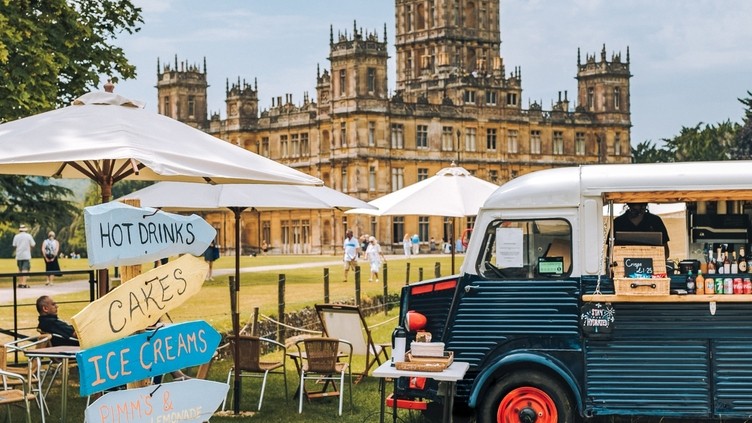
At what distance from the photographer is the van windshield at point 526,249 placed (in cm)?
1022

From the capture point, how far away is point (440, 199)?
19.4 m

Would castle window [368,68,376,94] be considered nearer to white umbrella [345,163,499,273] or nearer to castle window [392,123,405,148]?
castle window [392,123,405,148]

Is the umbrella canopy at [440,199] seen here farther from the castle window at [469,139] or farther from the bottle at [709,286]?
the castle window at [469,139]

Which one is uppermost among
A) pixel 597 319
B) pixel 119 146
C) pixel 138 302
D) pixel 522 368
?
pixel 119 146

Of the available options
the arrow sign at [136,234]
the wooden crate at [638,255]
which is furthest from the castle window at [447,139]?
the arrow sign at [136,234]

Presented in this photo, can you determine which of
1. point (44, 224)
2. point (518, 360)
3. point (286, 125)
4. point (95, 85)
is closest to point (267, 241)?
point (286, 125)

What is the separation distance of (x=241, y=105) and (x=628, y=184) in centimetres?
8095

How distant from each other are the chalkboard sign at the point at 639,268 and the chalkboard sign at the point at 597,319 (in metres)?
0.32

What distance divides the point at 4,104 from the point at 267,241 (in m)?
65.9

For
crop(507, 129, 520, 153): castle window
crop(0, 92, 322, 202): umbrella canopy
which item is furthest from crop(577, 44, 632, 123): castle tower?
crop(0, 92, 322, 202): umbrella canopy

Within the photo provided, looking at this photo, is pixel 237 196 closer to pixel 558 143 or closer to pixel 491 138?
pixel 491 138

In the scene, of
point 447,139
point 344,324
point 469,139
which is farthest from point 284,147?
point 344,324

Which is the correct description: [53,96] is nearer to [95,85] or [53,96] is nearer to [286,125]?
[95,85]

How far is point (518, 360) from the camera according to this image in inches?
396
